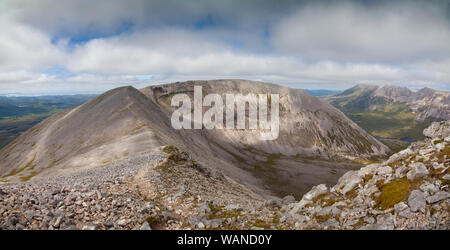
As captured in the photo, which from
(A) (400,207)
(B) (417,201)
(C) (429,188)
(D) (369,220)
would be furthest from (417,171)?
(D) (369,220)

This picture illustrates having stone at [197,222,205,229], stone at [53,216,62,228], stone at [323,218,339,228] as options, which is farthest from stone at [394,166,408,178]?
stone at [53,216,62,228]

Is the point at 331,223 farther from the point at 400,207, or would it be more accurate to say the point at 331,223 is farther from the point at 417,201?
the point at 417,201

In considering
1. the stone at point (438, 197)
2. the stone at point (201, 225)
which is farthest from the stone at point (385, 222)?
the stone at point (201, 225)

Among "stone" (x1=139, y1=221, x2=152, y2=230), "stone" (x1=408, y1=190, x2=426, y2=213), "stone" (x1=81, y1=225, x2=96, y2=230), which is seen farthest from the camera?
"stone" (x1=139, y1=221, x2=152, y2=230)

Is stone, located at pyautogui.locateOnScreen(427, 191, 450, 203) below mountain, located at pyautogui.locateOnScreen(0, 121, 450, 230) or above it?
above

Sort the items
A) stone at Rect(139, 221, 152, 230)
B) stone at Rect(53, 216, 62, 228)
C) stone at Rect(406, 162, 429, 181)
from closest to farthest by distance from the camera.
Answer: stone at Rect(53, 216, 62, 228), stone at Rect(406, 162, 429, 181), stone at Rect(139, 221, 152, 230)

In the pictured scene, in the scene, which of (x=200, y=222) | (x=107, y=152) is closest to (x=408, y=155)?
(x=200, y=222)

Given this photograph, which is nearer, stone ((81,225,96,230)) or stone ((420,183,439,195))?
stone ((420,183,439,195))

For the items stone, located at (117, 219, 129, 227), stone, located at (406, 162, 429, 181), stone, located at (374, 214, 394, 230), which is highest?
stone, located at (406, 162, 429, 181)

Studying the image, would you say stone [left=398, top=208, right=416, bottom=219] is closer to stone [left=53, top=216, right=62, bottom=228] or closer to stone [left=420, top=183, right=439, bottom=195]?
stone [left=420, top=183, right=439, bottom=195]
